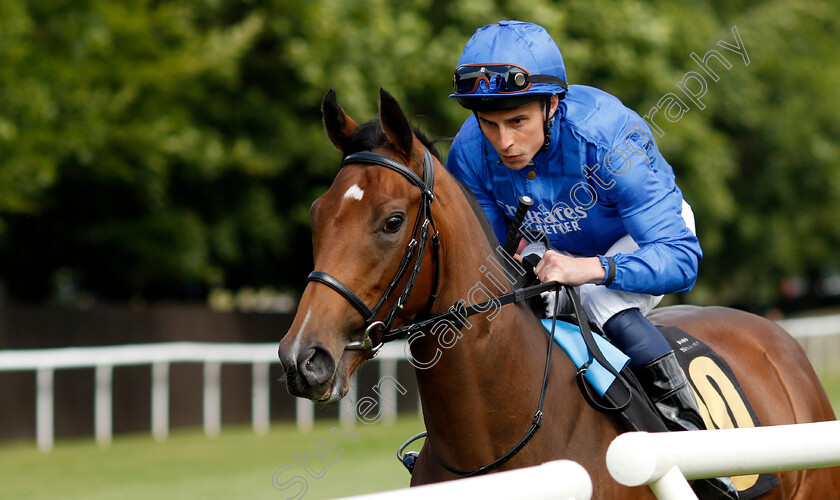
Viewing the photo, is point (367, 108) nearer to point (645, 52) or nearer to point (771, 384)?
point (645, 52)

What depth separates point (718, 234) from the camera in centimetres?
1783

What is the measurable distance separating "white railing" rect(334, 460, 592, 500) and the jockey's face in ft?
5.45

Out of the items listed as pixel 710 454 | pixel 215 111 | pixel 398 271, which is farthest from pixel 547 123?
pixel 215 111

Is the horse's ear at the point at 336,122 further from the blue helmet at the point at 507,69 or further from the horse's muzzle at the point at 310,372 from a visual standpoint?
the horse's muzzle at the point at 310,372

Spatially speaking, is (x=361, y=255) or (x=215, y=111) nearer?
(x=361, y=255)

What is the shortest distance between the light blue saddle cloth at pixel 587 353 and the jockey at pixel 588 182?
138mm

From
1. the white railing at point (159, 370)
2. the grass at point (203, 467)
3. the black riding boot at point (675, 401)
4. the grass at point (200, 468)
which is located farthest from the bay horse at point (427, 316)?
the white railing at point (159, 370)

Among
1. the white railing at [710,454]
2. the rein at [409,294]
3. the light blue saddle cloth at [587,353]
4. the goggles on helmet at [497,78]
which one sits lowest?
the light blue saddle cloth at [587,353]

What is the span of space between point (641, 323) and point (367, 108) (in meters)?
9.57

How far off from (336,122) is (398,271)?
54cm

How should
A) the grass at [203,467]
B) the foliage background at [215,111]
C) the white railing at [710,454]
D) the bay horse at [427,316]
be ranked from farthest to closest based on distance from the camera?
Result: the foliage background at [215,111] < the grass at [203,467] < the bay horse at [427,316] < the white railing at [710,454]

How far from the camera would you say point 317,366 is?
262 centimetres

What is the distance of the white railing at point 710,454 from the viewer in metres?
1.95

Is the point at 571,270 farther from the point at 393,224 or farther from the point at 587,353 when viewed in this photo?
the point at 393,224
